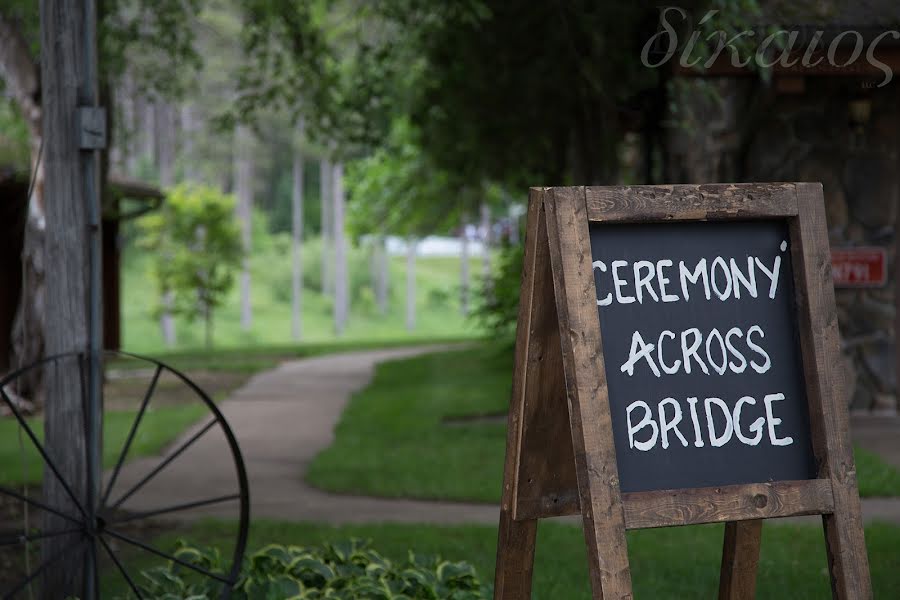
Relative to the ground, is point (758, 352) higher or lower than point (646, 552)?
higher

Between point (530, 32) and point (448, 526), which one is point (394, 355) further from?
point (448, 526)

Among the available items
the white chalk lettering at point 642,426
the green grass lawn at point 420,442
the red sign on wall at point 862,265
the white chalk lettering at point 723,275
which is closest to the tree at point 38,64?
the green grass lawn at point 420,442

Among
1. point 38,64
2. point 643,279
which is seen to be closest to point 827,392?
point 643,279

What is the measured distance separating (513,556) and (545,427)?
0.41 m

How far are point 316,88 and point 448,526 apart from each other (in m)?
6.23

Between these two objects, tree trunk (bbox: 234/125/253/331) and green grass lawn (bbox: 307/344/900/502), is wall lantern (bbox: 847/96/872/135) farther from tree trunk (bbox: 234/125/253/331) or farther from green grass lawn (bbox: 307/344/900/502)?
tree trunk (bbox: 234/125/253/331)

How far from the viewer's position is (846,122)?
10.1m

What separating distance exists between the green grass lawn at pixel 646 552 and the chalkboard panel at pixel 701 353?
5.63 ft

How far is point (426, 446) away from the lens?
9.62 metres

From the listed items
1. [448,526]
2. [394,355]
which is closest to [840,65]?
[448,526]

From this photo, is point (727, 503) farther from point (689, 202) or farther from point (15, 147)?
point (15, 147)

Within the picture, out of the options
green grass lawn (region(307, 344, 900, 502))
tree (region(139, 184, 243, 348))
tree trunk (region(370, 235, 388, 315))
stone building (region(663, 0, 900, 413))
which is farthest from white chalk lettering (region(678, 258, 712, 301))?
tree trunk (region(370, 235, 388, 315))

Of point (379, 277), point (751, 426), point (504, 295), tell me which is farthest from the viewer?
point (379, 277)

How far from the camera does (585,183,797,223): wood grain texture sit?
323 centimetres
